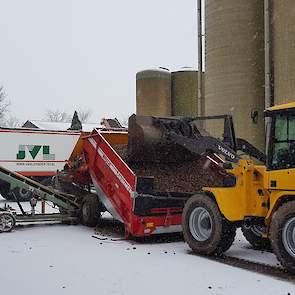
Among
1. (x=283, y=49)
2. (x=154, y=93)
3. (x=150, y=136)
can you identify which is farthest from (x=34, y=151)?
(x=150, y=136)

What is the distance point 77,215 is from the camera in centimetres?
1069

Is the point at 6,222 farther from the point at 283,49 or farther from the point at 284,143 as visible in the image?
the point at 283,49

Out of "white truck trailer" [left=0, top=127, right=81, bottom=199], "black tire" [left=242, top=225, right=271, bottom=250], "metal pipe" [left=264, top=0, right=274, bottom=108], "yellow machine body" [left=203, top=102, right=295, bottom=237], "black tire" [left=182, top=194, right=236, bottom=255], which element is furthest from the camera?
"white truck trailer" [left=0, top=127, right=81, bottom=199]

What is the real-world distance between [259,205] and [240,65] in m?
7.90

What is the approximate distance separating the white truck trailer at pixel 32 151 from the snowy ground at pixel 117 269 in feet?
28.7

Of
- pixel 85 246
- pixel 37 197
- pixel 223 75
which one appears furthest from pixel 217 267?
pixel 223 75

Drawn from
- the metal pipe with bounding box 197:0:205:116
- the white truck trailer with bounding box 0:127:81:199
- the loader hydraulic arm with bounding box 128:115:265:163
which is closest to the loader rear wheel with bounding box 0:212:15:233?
the loader hydraulic arm with bounding box 128:115:265:163

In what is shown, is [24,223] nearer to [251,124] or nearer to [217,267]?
[217,267]

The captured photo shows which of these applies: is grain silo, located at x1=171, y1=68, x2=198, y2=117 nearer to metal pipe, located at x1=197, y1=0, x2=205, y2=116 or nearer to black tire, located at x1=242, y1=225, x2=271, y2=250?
metal pipe, located at x1=197, y1=0, x2=205, y2=116

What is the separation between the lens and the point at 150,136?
9.25 meters

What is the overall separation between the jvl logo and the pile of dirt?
334 inches

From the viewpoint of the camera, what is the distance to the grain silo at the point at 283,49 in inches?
498

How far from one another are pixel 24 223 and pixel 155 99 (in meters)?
13.7

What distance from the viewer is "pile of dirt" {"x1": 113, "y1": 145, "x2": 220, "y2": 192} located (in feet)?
30.4
